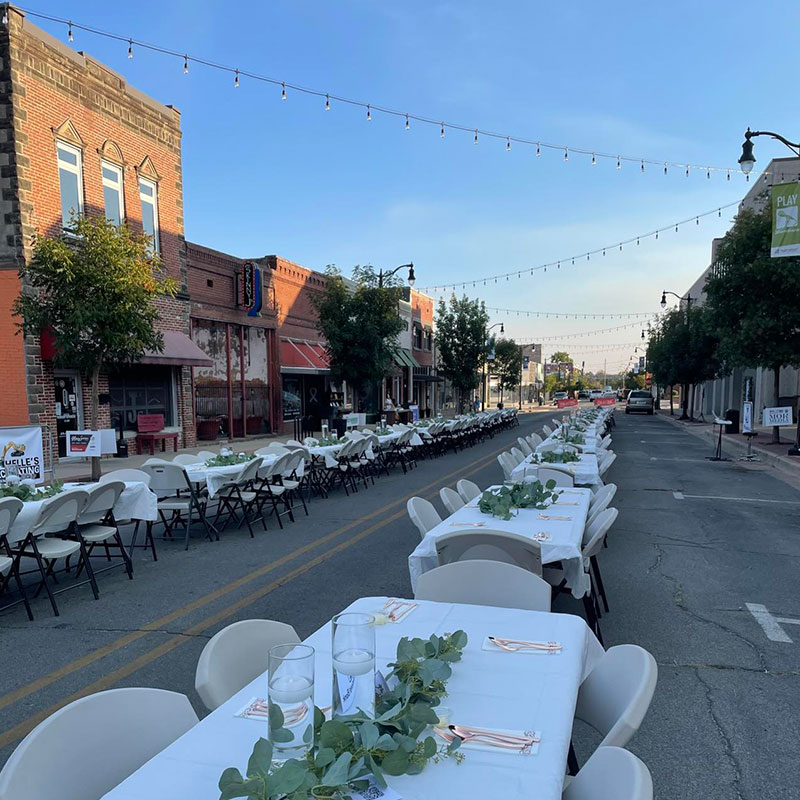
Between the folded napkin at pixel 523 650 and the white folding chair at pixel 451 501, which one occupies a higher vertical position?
the folded napkin at pixel 523 650

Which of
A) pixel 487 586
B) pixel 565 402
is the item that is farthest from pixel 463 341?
pixel 487 586

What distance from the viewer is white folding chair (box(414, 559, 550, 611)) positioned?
10.1ft

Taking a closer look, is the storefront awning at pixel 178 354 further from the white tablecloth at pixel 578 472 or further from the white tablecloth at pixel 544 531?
the white tablecloth at pixel 544 531

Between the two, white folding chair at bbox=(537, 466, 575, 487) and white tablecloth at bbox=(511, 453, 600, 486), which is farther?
white tablecloth at bbox=(511, 453, 600, 486)

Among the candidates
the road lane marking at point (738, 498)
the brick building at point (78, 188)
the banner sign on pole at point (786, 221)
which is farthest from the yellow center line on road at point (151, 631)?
the banner sign on pole at point (786, 221)

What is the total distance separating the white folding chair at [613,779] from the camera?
1.57 m

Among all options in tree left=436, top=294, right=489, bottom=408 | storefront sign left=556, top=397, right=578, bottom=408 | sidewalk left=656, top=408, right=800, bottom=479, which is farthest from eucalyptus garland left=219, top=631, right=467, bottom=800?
tree left=436, top=294, right=489, bottom=408

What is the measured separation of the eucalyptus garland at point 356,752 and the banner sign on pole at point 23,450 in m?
7.92

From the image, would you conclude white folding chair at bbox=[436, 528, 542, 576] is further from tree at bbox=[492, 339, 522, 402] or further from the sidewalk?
tree at bbox=[492, 339, 522, 402]

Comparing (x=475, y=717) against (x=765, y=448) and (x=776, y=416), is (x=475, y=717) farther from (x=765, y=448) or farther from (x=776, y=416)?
(x=765, y=448)

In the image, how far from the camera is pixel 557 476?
23.6ft

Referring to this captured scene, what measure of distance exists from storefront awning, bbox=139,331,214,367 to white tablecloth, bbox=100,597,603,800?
14.8 meters

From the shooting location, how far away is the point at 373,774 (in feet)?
5.17

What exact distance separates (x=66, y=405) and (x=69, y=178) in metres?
5.45
